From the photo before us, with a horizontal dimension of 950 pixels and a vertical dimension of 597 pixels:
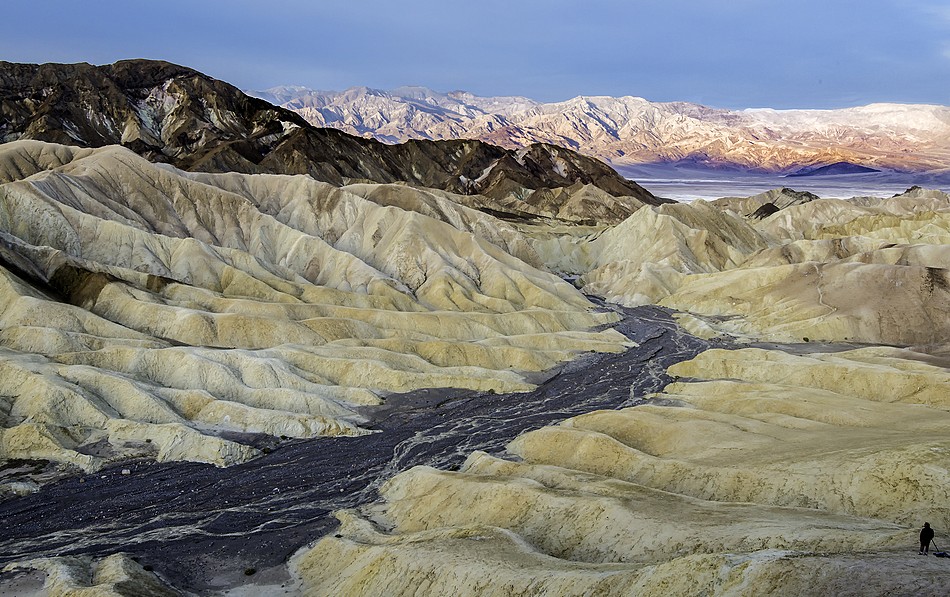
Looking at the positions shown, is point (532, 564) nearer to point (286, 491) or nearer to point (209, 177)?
point (286, 491)

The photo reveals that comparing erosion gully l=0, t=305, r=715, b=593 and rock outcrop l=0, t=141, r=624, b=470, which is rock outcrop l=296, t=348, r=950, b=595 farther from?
rock outcrop l=0, t=141, r=624, b=470

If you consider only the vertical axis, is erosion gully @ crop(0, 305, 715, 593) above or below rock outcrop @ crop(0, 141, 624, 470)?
below

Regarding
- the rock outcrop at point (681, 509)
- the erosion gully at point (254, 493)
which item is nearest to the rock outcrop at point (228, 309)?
the erosion gully at point (254, 493)

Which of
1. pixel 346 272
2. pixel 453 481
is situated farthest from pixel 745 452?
pixel 346 272

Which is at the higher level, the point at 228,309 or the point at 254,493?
the point at 228,309

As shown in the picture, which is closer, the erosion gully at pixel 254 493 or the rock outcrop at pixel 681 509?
the rock outcrop at pixel 681 509

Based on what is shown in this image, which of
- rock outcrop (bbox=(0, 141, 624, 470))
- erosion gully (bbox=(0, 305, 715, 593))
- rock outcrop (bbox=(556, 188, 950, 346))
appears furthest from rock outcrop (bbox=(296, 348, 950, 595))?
rock outcrop (bbox=(556, 188, 950, 346))

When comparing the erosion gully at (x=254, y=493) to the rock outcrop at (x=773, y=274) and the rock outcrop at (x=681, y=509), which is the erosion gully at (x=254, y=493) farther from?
the rock outcrop at (x=773, y=274)

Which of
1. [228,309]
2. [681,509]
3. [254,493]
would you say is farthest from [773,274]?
[254,493]

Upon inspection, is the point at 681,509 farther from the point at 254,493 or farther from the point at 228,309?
the point at 228,309
